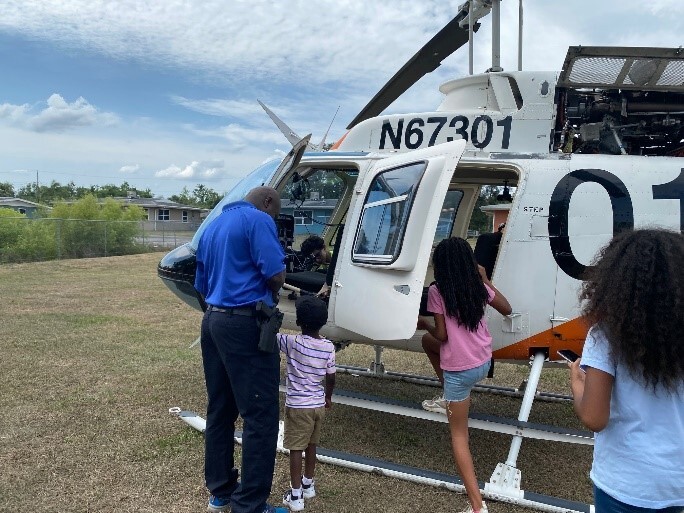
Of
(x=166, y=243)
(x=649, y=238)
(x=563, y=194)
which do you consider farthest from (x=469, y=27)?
(x=166, y=243)

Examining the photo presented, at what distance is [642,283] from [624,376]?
0.30 metres

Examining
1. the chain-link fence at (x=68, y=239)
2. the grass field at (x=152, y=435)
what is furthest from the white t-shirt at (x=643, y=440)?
the chain-link fence at (x=68, y=239)

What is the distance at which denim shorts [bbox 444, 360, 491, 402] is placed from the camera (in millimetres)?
3703

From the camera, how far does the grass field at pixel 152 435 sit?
394 centimetres

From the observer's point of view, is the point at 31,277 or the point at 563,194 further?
the point at 31,277

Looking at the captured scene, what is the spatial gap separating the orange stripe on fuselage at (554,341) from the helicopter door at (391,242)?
1.14 m

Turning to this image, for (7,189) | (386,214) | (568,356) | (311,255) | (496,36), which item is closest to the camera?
(568,356)

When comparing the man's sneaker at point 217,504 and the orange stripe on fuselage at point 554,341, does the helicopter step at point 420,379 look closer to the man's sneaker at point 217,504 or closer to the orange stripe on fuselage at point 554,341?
the orange stripe on fuselage at point 554,341

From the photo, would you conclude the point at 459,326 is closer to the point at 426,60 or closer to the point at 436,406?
the point at 436,406

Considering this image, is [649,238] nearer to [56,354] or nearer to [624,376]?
[624,376]

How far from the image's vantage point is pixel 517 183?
4551mm

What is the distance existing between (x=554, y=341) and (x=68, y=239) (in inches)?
895

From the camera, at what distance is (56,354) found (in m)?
7.54

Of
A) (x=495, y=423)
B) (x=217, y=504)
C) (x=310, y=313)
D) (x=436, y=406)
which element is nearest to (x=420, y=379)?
(x=436, y=406)
